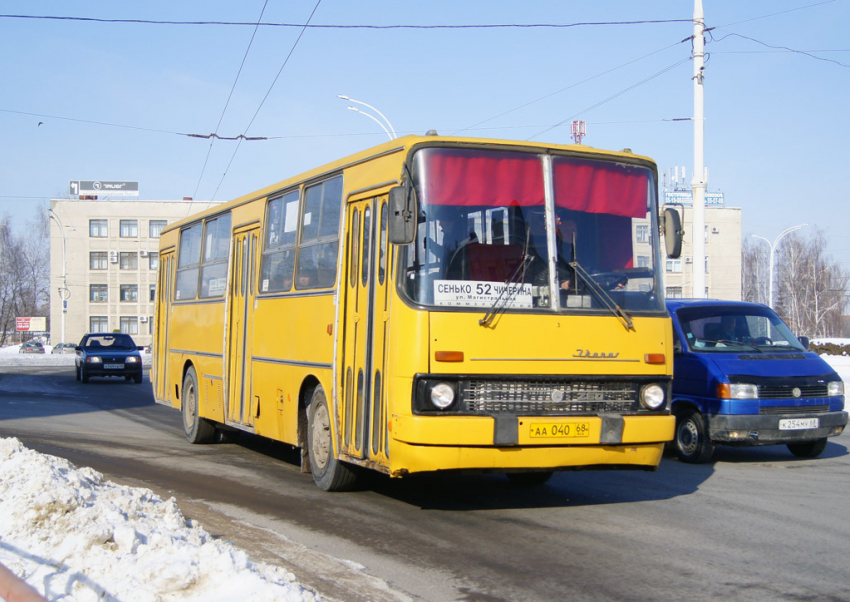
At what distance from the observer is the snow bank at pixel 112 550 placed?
4781 millimetres

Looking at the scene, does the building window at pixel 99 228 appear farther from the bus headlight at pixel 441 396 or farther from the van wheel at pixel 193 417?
the bus headlight at pixel 441 396

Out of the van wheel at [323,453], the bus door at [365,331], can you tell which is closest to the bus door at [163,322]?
the van wheel at [323,453]

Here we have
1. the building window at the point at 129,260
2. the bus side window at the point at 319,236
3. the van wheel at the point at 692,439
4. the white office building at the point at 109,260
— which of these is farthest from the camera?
the building window at the point at 129,260

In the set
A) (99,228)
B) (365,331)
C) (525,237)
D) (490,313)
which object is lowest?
(365,331)

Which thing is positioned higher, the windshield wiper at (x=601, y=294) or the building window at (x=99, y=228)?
the building window at (x=99, y=228)

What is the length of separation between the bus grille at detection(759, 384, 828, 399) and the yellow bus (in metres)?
3.45

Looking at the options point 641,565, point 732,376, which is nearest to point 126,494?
point 641,565

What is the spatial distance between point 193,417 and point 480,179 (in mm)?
7515

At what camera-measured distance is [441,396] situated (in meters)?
7.04

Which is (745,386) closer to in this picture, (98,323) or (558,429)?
(558,429)

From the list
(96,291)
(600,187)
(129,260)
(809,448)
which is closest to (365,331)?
(600,187)

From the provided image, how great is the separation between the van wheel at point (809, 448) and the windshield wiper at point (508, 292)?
5.96m

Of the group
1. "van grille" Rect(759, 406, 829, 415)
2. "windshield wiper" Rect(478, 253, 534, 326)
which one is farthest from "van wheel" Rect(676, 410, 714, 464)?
"windshield wiper" Rect(478, 253, 534, 326)

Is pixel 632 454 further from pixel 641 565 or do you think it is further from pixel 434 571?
pixel 434 571
